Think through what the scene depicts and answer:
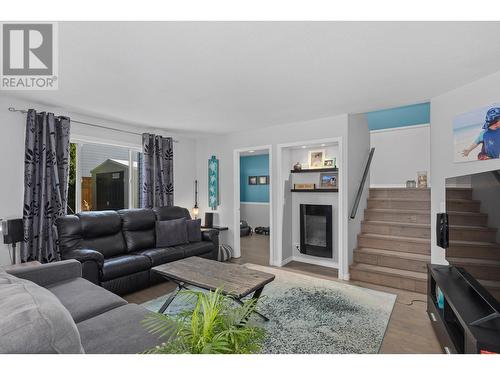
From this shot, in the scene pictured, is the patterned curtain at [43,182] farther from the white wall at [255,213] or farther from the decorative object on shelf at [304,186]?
the white wall at [255,213]

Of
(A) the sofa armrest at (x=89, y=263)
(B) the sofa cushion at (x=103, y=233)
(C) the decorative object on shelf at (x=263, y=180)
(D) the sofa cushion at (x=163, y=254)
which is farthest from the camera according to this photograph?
(C) the decorative object on shelf at (x=263, y=180)

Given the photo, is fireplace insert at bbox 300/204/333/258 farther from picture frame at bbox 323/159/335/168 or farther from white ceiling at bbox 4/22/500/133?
white ceiling at bbox 4/22/500/133

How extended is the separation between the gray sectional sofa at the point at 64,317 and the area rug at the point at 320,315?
36.3 inches

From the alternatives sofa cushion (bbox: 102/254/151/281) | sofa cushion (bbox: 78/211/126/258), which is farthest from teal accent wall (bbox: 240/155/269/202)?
sofa cushion (bbox: 102/254/151/281)

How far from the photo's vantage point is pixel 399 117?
4.79 meters

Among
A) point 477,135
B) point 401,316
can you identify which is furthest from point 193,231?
point 477,135

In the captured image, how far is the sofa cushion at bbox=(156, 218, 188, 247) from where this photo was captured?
376cm

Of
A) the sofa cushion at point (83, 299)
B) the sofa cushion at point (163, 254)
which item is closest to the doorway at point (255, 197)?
the sofa cushion at point (163, 254)

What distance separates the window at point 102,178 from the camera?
374 centimetres

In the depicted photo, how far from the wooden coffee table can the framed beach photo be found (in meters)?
2.30

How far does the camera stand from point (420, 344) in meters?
2.12

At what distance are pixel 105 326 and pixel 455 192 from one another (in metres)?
2.79

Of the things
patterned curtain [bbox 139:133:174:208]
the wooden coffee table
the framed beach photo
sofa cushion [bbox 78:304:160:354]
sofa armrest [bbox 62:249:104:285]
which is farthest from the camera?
patterned curtain [bbox 139:133:174:208]

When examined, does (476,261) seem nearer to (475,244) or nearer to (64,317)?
(475,244)
